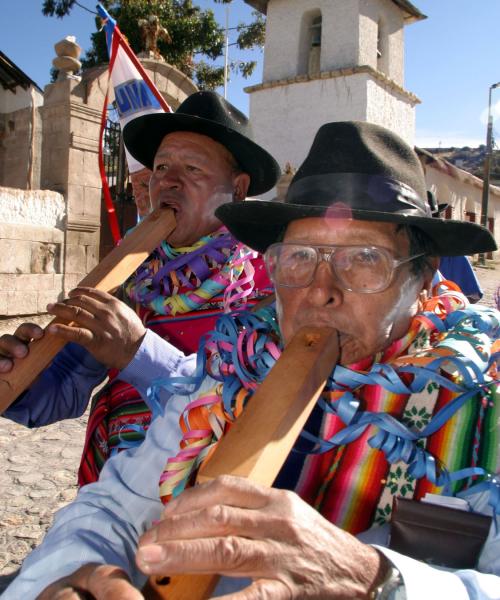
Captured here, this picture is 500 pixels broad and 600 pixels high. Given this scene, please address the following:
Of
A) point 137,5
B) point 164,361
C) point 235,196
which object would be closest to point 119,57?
point 235,196

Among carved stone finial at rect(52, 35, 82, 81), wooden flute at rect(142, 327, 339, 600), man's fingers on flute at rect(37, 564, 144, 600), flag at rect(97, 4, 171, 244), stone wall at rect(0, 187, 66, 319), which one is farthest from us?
carved stone finial at rect(52, 35, 82, 81)

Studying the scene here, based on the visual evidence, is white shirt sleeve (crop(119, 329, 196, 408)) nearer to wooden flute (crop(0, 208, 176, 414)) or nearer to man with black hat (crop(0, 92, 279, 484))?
man with black hat (crop(0, 92, 279, 484))

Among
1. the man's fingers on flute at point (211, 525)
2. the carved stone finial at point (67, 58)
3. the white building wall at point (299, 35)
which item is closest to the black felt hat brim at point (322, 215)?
the man's fingers on flute at point (211, 525)

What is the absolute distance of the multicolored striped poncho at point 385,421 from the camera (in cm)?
126

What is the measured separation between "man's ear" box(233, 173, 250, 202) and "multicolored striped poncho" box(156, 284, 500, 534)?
42.8 inches

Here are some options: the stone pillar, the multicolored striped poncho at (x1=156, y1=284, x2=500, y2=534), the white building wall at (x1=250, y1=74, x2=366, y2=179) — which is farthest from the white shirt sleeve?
the white building wall at (x1=250, y1=74, x2=366, y2=179)

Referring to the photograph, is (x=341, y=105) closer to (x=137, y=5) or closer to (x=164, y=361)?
(x=137, y=5)

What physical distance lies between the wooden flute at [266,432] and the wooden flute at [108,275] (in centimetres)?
82

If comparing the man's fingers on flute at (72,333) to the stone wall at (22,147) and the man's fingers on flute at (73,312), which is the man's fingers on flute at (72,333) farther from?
the stone wall at (22,147)

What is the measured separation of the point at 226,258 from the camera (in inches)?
85.7

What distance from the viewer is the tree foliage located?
58.9ft

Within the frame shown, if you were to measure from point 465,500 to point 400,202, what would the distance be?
711 mm

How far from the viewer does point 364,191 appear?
143 cm

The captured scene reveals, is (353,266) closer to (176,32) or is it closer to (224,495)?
(224,495)
